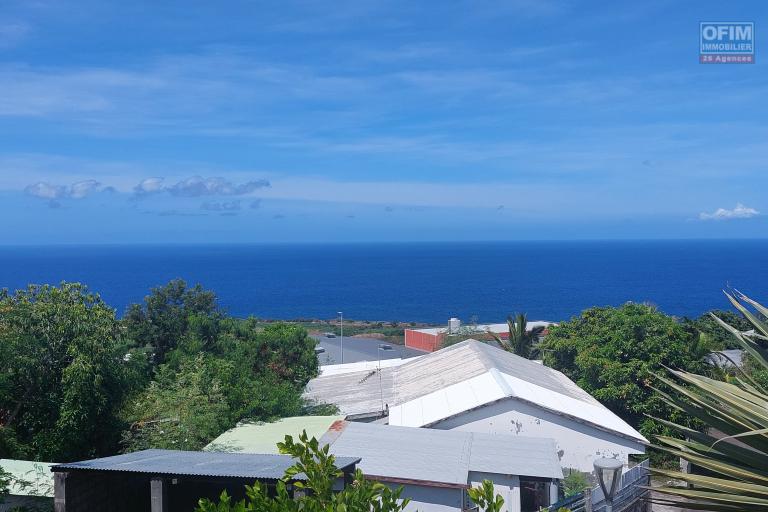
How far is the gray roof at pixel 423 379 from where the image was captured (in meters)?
24.3

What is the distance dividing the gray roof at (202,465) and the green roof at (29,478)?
2635 millimetres

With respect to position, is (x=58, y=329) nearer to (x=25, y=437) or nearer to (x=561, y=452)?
(x=25, y=437)

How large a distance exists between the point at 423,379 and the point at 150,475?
14427mm

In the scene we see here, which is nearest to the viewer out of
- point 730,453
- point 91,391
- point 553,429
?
point 730,453

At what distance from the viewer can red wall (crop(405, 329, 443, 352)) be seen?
5879cm

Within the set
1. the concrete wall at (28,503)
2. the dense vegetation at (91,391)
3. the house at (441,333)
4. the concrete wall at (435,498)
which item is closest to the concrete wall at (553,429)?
the concrete wall at (435,498)

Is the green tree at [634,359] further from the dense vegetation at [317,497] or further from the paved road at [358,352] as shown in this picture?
the paved road at [358,352]

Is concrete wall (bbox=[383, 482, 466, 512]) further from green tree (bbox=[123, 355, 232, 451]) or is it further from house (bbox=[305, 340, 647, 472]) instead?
green tree (bbox=[123, 355, 232, 451])

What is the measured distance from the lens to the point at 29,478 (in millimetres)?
16094

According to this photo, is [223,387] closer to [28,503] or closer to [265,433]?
[265,433]

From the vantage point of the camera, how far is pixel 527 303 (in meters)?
146

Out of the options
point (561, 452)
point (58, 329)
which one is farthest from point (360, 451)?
point (58, 329)

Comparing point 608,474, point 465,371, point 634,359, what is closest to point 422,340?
point 634,359

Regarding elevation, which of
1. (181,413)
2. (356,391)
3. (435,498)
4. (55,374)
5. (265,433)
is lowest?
(435,498)
